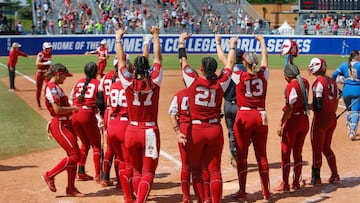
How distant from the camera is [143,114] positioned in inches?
306

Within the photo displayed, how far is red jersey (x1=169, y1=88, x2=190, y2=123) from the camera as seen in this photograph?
326 inches

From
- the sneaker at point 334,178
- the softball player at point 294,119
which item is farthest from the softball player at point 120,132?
the sneaker at point 334,178

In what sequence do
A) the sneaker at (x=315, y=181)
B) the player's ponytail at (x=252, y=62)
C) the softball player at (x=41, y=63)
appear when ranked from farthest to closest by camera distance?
the softball player at (x=41, y=63) < the sneaker at (x=315, y=181) < the player's ponytail at (x=252, y=62)

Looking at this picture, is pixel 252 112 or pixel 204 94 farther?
pixel 252 112

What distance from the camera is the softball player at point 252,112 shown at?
8836mm

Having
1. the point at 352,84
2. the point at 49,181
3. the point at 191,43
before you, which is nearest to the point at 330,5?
the point at 191,43

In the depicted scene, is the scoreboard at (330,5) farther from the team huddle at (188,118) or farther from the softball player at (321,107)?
the softball player at (321,107)

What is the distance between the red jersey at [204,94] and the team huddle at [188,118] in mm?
14

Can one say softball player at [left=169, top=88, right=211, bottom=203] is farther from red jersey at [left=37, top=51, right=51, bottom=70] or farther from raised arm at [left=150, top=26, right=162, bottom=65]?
red jersey at [left=37, top=51, right=51, bottom=70]

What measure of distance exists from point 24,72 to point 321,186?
2309 centimetres

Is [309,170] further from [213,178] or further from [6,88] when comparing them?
[6,88]

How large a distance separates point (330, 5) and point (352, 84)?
91.5 feet

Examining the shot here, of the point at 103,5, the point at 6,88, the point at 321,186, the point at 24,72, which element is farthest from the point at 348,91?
the point at 103,5

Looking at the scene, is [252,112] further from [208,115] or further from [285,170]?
[285,170]
